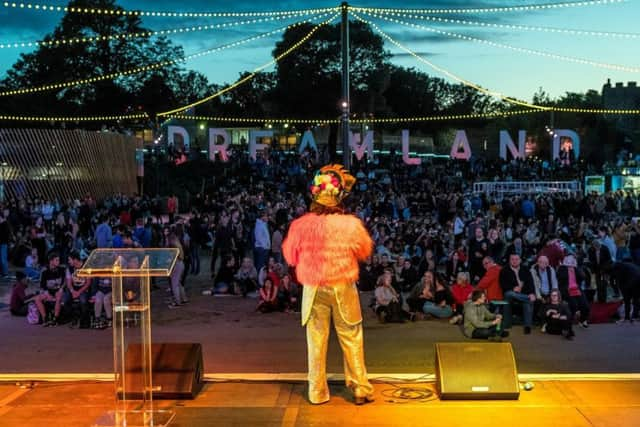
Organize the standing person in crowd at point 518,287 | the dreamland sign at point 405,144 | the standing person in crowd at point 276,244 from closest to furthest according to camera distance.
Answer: the standing person in crowd at point 518,287
the standing person in crowd at point 276,244
the dreamland sign at point 405,144

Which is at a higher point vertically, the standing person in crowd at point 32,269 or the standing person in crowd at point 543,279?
the standing person in crowd at point 543,279

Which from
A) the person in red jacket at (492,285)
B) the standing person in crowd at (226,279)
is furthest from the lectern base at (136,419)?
the standing person in crowd at (226,279)

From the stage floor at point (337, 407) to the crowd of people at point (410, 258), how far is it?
3395 millimetres

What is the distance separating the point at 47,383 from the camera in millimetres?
6820

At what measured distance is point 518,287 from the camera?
1061 cm

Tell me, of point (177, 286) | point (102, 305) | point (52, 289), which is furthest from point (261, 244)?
point (52, 289)

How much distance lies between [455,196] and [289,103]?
25.2 metres

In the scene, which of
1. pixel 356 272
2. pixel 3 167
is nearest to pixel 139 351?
pixel 356 272

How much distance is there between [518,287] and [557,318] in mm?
876

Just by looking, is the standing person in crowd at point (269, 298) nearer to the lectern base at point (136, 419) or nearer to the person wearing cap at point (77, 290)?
the person wearing cap at point (77, 290)

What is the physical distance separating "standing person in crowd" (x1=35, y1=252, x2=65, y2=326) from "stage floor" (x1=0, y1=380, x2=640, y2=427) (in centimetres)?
431

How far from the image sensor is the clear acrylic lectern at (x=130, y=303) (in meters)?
5.59

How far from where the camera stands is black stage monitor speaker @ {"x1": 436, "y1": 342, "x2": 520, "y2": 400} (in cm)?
612

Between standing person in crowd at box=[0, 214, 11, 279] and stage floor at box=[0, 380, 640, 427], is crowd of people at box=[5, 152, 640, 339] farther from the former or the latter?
stage floor at box=[0, 380, 640, 427]
